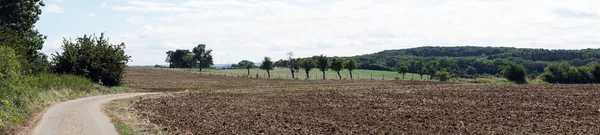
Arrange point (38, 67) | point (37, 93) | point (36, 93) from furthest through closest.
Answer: point (38, 67) < point (37, 93) < point (36, 93)

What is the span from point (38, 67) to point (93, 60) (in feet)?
25.6

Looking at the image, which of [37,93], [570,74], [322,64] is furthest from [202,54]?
[37,93]

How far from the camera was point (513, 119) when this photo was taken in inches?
936

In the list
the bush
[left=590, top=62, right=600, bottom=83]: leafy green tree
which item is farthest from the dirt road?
[left=590, top=62, right=600, bottom=83]: leafy green tree

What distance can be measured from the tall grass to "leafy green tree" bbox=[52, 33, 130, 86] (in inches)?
87.1

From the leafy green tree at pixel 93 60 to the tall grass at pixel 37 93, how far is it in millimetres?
2212

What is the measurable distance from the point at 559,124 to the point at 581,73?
88.9 m

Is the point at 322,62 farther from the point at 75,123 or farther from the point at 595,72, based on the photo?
the point at 75,123

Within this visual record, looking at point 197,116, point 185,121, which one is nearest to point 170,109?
point 197,116

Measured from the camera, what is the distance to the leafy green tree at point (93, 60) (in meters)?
51.4

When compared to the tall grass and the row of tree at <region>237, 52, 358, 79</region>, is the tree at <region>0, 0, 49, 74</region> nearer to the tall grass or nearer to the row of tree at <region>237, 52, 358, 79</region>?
the tall grass

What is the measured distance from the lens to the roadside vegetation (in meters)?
21.2

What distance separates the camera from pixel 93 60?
52438mm

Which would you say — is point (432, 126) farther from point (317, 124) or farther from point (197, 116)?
point (197, 116)
